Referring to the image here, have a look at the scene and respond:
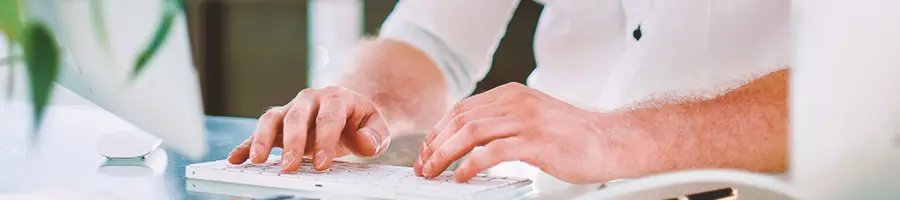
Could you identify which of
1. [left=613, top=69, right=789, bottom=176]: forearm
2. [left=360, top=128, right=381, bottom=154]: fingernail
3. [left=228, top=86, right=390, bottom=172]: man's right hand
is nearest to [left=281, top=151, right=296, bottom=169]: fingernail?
[left=228, top=86, right=390, bottom=172]: man's right hand

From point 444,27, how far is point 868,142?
532 mm

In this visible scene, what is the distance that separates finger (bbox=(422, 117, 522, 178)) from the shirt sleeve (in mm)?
302

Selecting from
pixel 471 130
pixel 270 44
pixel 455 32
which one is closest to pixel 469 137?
pixel 471 130

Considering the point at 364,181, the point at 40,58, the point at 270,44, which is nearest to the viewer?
the point at 364,181

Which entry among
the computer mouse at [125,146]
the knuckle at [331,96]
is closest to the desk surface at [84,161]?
the computer mouse at [125,146]

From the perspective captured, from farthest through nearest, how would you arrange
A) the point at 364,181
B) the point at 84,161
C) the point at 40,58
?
the point at 40,58 < the point at 84,161 < the point at 364,181

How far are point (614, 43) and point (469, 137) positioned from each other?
0.85 ft

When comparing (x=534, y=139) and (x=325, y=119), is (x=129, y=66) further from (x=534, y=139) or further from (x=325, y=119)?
(x=534, y=139)

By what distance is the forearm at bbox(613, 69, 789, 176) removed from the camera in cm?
50

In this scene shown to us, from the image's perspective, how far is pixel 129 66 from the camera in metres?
0.85

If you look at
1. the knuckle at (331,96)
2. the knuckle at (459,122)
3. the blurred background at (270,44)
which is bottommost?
the blurred background at (270,44)

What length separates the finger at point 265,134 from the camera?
1.95 feet

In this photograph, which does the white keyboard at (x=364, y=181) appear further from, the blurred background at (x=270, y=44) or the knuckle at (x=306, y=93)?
the blurred background at (x=270, y=44)

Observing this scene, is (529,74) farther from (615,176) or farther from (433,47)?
(615,176)
